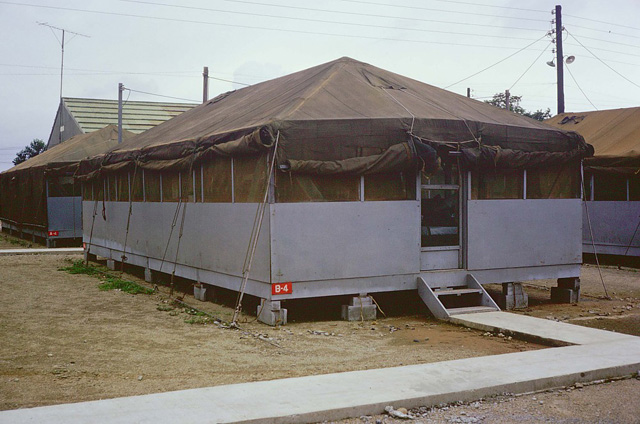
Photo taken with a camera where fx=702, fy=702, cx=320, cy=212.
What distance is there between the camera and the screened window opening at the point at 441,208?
38.6ft

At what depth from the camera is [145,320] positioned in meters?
11.2

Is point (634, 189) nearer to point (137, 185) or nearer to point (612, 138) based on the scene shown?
point (612, 138)

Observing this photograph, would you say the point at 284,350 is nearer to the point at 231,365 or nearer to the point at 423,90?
the point at 231,365

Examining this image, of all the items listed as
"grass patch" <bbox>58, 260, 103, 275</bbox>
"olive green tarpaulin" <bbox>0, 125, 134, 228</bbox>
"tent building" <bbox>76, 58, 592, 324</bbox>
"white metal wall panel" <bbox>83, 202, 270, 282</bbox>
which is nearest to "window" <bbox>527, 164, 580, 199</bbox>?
"tent building" <bbox>76, 58, 592, 324</bbox>

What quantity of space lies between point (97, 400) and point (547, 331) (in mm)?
5983

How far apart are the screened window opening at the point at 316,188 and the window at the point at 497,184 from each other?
232cm

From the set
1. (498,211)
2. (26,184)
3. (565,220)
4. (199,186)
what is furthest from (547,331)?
(26,184)

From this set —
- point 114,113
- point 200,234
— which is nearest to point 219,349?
point 200,234

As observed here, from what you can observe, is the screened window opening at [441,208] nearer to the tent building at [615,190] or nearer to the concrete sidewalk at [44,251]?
the tent building at [615,190]

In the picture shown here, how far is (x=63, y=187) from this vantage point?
25688 millimetres

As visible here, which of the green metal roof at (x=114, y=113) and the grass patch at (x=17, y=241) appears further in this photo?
the green metal roof at (x=114, y=113)

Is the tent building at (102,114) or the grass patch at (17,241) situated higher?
the tent building at (102,114)

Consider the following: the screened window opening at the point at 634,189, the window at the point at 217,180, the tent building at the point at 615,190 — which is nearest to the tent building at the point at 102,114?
the tent building at the point at 615,190

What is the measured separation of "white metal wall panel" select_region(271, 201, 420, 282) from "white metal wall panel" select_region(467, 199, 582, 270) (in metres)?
1.25
